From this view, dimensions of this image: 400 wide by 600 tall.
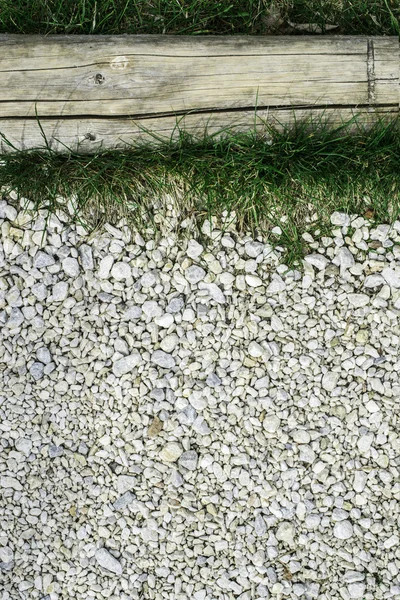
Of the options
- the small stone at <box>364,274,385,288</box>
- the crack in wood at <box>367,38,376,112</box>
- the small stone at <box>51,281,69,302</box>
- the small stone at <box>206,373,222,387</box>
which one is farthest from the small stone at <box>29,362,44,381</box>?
the crack in wood at <box>367,38,376,112</box>

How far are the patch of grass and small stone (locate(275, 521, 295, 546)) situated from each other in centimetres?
122

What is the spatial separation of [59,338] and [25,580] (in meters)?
1.10

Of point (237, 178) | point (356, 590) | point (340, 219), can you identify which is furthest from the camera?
point (340, 219)

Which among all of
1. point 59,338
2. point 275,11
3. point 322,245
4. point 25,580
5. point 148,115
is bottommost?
point 25,580

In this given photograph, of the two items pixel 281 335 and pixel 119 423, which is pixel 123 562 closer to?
pixel 119 423

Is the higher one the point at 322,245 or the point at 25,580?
the point at 322,245

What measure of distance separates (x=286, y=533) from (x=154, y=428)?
765 millimetres

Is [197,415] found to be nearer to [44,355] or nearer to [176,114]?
[44,355]

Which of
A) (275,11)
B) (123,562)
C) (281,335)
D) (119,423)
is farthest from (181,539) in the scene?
(275,11)

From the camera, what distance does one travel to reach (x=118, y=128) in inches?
133

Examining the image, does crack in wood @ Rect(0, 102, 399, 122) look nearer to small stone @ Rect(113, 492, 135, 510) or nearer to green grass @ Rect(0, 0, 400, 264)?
green grass @ Rect(0, 0, 400, 264)

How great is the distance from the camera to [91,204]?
3502 mm

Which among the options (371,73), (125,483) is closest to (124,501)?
(125,483)

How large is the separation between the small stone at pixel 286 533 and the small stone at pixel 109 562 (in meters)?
0.73
